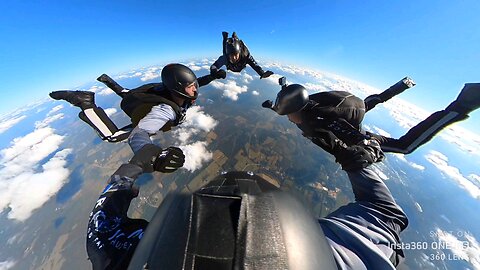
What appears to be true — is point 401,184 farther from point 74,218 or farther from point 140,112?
point 74,218

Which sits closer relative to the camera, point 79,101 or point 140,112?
point 140,112

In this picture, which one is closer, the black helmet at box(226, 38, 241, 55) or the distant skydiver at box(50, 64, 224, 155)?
the distant skydiver at box(50, 64, 224, 155)

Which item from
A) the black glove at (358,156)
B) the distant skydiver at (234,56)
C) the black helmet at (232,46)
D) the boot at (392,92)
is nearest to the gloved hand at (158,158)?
the black glove at (358,156)

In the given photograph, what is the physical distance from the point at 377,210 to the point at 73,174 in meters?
79.9

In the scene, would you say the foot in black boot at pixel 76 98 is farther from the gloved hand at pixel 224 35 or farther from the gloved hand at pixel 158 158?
the gloved hand at pixel 224 35

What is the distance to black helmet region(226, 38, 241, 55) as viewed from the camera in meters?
5.91

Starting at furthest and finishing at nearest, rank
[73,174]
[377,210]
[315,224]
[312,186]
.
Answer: [73,174] → [312,186] → [377,210] → [315,224]

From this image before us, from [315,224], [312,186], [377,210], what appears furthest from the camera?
[312,186]

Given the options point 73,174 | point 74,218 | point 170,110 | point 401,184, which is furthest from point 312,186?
point 73,174

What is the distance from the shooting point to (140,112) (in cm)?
279

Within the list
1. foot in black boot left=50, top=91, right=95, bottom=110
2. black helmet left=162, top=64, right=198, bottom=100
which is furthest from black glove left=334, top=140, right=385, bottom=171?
foot in black boot left=50, top=91, right=95, bottom=110

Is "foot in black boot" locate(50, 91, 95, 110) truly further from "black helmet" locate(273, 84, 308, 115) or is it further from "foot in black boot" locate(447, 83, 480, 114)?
"foot in black boot" locate(447, 83, 480, 114)

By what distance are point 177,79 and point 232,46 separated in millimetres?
3435

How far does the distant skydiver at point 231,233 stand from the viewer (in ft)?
2.19
